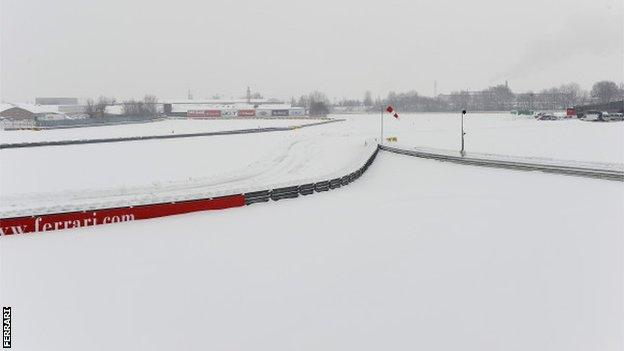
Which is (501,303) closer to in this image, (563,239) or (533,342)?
(533,342)

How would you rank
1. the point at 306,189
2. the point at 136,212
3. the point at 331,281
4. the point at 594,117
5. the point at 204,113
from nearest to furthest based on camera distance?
the point at 331,281 → the point at 136,212 → the point at 306,189 → the point at 594,117 → the point at 204,113

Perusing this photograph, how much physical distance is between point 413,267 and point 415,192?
12.5 meters

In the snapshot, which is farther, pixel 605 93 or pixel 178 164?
pixel 605 93

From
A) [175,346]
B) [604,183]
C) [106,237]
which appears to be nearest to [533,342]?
[175,346]

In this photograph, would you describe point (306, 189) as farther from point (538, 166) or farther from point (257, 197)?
point (538, 166)

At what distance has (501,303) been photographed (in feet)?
37.0

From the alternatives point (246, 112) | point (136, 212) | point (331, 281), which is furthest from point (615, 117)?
point (246, 112)

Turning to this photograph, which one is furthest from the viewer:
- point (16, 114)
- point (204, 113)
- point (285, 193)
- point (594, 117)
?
point (204, 113)

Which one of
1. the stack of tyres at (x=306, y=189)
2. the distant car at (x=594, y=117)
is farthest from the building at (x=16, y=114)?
the distant car at (x=594, y=117)

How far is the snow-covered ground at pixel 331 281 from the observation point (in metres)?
9.95

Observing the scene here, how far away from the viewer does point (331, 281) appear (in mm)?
12711

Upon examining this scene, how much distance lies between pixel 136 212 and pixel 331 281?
11330 mm

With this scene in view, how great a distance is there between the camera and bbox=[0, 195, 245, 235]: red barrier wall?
58.5ft

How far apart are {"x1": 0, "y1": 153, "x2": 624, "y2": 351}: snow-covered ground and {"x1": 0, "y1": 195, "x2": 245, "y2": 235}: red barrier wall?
691 mm
